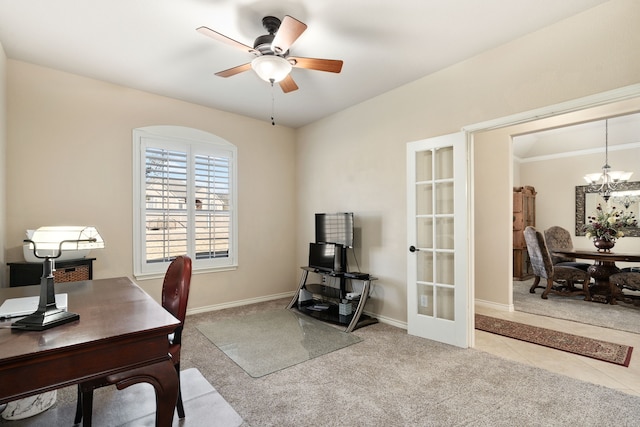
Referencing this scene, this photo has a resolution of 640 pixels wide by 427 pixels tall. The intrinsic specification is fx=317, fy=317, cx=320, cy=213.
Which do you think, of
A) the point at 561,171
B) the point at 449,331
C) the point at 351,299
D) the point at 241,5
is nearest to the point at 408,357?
the point at 449,331

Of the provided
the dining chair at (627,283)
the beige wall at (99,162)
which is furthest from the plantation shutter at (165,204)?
the dining chair at (627,283)

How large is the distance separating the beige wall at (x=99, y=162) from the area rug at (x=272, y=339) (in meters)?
0.85

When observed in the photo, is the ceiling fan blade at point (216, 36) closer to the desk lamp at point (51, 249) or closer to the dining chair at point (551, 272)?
the desk lamp at point (51, 249)

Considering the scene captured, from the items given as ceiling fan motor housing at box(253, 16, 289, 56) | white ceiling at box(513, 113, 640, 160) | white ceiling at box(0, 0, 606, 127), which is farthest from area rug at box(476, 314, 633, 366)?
ceiling fan motor housing at box(253, 16, 289, 56)

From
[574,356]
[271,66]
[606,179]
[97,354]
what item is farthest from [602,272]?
[97,354]

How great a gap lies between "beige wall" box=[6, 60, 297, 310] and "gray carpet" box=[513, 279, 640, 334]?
13.2ft

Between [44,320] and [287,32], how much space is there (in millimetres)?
2058

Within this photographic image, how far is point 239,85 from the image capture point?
3652 mm

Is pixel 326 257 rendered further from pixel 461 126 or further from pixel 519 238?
pixel 519 238

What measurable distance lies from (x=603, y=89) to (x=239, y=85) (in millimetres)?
3334

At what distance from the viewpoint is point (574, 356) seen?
2.89m

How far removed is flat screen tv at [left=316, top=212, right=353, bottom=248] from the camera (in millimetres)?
4008

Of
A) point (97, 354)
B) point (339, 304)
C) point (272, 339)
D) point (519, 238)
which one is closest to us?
point (97, 354)

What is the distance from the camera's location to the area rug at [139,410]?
198cm
